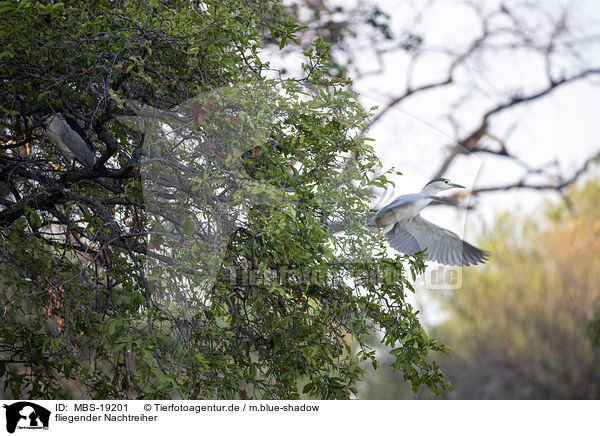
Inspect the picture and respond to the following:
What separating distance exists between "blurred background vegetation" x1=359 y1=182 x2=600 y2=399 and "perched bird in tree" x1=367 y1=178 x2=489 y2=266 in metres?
0.40

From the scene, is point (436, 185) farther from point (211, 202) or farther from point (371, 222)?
point (211, 202)

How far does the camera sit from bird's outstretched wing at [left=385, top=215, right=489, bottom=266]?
2227 millimetres

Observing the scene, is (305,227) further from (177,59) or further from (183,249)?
(177,59)

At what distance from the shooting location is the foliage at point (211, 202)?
171 cm

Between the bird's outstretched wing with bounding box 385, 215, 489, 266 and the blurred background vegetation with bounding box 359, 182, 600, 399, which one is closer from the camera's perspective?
the bird's outstretched wing with bounding box 385, 215, 489, 266

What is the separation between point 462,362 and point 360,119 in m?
1.43

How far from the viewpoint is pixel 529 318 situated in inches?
103

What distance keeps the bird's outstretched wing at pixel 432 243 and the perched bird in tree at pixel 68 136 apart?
3.87ft
